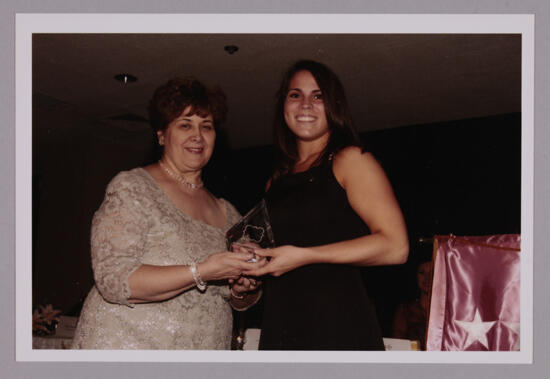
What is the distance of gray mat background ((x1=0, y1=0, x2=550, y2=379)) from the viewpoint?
1.55 m

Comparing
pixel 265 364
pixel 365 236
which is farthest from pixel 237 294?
pixel 365 236

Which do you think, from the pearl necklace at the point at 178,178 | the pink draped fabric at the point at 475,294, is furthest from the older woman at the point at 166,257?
the pink draped fabric at the point at 475,294

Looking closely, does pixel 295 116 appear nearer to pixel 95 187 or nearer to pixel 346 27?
pixel 346 27

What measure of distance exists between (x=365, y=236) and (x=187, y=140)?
68 centimetres

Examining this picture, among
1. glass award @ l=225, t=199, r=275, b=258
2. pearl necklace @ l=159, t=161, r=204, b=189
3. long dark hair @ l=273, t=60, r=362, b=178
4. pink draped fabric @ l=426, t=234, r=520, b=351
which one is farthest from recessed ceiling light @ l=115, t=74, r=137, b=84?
pink draped fabric @ l=426, t=234, r=520, b=351

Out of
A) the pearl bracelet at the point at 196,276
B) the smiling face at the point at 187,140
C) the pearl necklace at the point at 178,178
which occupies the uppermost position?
the smiling face at the point at 187,140

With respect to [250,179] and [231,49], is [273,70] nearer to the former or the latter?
[231,49]

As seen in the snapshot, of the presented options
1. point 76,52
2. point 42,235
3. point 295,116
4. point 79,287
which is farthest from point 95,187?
point 295,116

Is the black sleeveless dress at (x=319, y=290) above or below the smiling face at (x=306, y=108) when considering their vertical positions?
below

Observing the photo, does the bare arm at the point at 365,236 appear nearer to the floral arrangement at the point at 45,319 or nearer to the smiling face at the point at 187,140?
the smiling face at the point at 187,140

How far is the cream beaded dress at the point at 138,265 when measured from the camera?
1.46m

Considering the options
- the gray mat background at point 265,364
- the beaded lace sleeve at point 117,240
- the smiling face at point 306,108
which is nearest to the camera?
the beaded lace sleeve at point 117,240

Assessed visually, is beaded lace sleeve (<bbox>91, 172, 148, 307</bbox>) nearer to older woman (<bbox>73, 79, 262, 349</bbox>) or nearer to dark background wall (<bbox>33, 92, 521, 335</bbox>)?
older woman (<bbox>73, 79, 262, 349</bbox>)

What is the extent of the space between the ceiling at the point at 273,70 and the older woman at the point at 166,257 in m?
0.14
